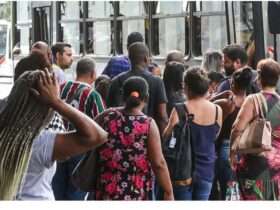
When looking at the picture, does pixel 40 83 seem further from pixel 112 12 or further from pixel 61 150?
pixel 112 12

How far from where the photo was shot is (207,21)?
1073cm

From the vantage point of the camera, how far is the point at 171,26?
36.9ft

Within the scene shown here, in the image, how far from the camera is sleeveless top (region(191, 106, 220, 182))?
6137 millimetres

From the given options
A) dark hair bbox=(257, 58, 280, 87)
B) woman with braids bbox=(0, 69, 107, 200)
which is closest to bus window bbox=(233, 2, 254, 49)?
dark hair bbox=(257, 58, 280, 87)

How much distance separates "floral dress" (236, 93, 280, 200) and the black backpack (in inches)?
17.2

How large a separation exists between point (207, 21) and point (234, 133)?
5.21 meters

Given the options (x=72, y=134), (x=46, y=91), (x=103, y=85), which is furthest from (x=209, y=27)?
(x=46, y=91)

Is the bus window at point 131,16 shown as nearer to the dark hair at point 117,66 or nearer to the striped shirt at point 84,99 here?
the dark hair at point 117,66

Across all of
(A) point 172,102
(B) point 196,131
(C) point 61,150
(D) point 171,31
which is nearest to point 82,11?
(D) point 171,31

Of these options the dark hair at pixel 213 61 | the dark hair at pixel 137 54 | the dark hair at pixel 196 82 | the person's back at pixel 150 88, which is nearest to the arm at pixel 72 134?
the dark hair at pixel 196 82

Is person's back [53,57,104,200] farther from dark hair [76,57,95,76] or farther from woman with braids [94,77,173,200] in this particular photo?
woman with braids [94,77,173,200]

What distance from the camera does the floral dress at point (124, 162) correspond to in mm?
5008

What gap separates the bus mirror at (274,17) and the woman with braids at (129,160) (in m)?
3.70

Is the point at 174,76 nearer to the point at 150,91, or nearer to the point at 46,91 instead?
the point at 150,91
